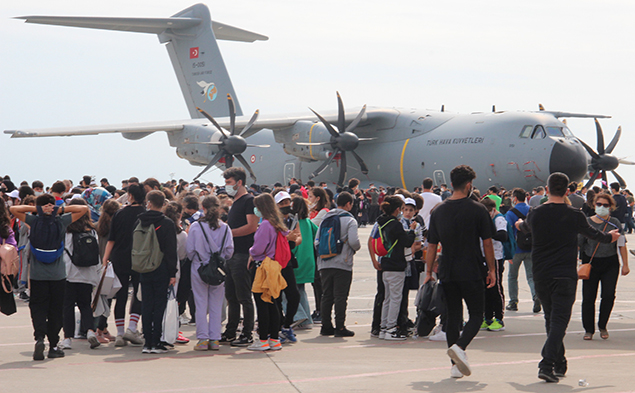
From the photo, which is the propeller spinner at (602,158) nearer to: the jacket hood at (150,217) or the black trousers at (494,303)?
the black trousers at (494,303)

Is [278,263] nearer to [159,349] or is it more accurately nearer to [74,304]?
[159,349]

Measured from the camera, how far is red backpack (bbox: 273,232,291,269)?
22.7 ft

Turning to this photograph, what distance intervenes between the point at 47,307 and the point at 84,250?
2.17 ft

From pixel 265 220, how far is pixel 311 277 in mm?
1233

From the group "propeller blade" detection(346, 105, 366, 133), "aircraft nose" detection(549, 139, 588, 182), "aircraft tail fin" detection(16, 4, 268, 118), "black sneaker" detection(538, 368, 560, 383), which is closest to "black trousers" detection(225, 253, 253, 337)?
"black sneaker" detection(538, 368, 560, 383)

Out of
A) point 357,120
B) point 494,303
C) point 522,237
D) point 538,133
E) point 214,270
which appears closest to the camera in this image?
point 214,270

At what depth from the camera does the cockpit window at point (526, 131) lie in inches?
823

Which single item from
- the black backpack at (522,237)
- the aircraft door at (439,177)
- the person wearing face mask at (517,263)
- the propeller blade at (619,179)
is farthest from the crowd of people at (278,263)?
the propeller blade at (619,179)

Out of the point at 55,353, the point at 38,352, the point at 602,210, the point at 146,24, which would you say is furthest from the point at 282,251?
the point at 146,24

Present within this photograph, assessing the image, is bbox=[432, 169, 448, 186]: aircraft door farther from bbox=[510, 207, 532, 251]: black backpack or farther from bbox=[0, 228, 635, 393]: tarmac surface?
bbox=[0, 228, 635, 393]: tarmac surface

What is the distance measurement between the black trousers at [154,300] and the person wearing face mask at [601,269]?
14.0 feet

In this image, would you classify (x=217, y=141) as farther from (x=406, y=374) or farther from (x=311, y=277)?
(x=406, y=374)

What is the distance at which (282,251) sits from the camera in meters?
6.96

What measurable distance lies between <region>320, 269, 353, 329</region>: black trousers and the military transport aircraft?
14.1 metres
